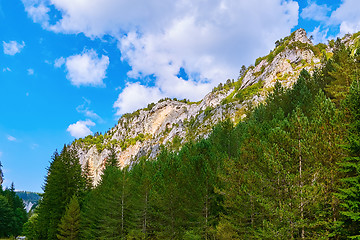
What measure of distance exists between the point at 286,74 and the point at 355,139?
4869 inches

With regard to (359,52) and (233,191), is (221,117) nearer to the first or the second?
(359,52)

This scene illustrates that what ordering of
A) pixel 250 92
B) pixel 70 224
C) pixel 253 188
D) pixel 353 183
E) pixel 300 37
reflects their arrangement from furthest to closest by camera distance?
1. pixel 300 37
2. pixel 250 92
3. pixel 70 224
4. pixel 253 188
5. pixel 353 183

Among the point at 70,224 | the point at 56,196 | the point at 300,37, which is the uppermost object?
the point at 300,37

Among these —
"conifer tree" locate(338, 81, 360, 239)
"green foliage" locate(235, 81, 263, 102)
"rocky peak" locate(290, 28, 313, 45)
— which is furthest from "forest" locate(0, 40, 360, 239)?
"rocky peak" locate(290, 28, 313, 45)

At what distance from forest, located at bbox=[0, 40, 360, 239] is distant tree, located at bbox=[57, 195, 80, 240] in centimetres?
14

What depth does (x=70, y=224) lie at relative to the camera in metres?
33.5

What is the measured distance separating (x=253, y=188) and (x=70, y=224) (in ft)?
94.3

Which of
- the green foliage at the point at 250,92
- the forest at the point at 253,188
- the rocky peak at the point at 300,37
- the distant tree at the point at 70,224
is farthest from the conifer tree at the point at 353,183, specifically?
the rocky peak at the point at 300,37

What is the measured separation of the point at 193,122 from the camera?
14850 centimetres

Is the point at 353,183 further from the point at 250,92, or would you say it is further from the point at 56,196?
the point at 250,92

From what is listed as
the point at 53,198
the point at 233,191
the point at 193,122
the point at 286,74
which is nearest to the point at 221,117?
the point at 193,122

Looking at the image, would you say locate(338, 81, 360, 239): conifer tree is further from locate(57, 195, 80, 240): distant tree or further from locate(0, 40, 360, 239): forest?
locate(57, 195, 80, 240): distant tree

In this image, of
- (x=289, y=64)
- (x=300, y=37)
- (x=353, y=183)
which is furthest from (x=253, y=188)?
(x=300, y=37)

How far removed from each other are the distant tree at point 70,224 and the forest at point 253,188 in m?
0.14
